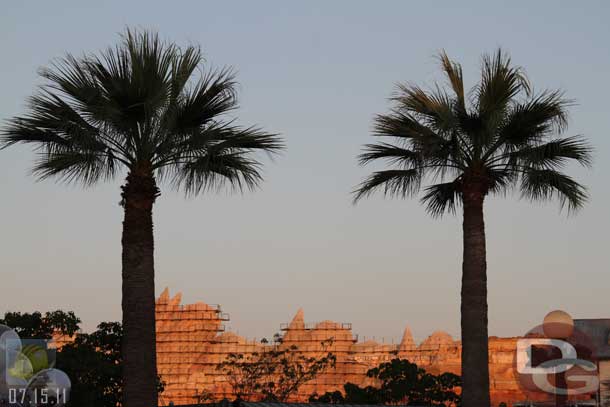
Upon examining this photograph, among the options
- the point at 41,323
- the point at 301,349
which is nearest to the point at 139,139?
the point at 41,323

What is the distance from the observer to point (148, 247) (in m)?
17.1

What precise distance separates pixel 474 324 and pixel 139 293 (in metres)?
6.41

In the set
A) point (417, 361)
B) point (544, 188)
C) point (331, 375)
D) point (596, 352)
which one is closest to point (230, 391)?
point (331, 375)

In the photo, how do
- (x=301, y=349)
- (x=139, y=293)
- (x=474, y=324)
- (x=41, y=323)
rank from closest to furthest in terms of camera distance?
(x=139, y=293) → (x=474, y=324) → (x=41, y=323) → (x=301, y=349)

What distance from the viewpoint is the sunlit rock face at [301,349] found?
8212 cm

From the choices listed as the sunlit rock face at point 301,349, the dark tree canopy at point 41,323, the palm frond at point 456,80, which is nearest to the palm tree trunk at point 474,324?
the palm frond at point 456,80

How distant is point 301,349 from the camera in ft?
291

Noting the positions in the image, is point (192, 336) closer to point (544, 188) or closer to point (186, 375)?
point (186, 375)

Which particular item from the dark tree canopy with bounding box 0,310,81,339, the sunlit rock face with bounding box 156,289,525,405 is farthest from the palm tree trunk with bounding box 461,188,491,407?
the sunlit rock face with bounding box 156,289,525,405

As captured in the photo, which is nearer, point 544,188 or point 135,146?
point 135,146

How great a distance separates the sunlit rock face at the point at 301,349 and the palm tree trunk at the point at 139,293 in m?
62.2

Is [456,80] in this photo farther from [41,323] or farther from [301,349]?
[301,349]

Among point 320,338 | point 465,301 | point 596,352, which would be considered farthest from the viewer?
point 320,338

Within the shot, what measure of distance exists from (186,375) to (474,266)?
270 feet
